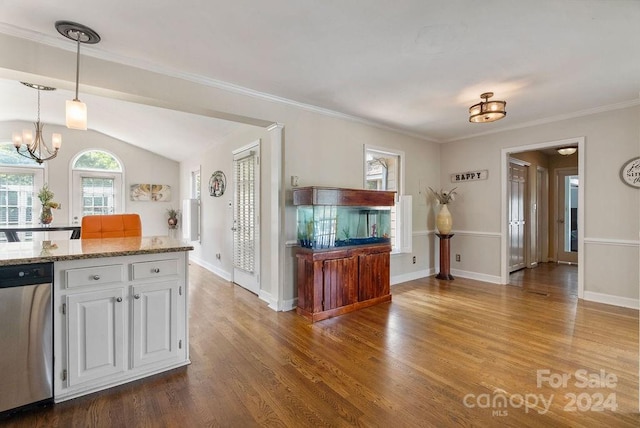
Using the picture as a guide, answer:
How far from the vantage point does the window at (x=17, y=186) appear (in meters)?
6.15

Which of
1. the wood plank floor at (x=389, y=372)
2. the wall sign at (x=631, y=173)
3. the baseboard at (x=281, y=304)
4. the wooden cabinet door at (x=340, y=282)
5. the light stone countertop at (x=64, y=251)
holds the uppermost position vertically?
the wall sign at (x=631, y=173)

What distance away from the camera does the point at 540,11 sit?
1.96m

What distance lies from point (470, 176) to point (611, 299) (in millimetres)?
2456

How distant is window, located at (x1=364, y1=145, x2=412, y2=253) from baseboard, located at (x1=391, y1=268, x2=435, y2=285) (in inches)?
18.6

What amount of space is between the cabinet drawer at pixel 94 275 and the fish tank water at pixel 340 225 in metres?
1.86

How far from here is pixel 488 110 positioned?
320cm

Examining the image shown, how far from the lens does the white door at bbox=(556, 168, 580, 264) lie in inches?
260

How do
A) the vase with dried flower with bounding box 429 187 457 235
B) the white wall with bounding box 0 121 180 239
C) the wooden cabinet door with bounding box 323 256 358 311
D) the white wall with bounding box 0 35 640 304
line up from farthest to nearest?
1. the white wall with bounding box 0 121 180 239
2. the vase with dried flower with bounding box 429 187 457 235
3. the wooden cabinet door with bounding box 323 256 358 311
4. the white wall with bounding box 0 35 640 304

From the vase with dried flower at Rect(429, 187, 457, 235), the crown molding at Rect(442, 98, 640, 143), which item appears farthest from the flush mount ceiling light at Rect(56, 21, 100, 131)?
the crown molding at Rect(442, 98, 640, 143)

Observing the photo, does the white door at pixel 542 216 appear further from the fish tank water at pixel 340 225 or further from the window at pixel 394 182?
the fish tank water at pixel 340 225

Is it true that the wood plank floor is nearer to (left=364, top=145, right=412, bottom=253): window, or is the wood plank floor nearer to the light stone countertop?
the light stone countertop

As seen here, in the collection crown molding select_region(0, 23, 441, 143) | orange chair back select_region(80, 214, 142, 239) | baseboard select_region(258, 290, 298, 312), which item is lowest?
baseboard select_region(258, 290, 298, 312)

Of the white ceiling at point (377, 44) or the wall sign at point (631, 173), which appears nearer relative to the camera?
the white ceiling at point (377, 44)

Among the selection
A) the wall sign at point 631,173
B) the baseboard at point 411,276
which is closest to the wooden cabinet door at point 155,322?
the baseboard at point 411,276
